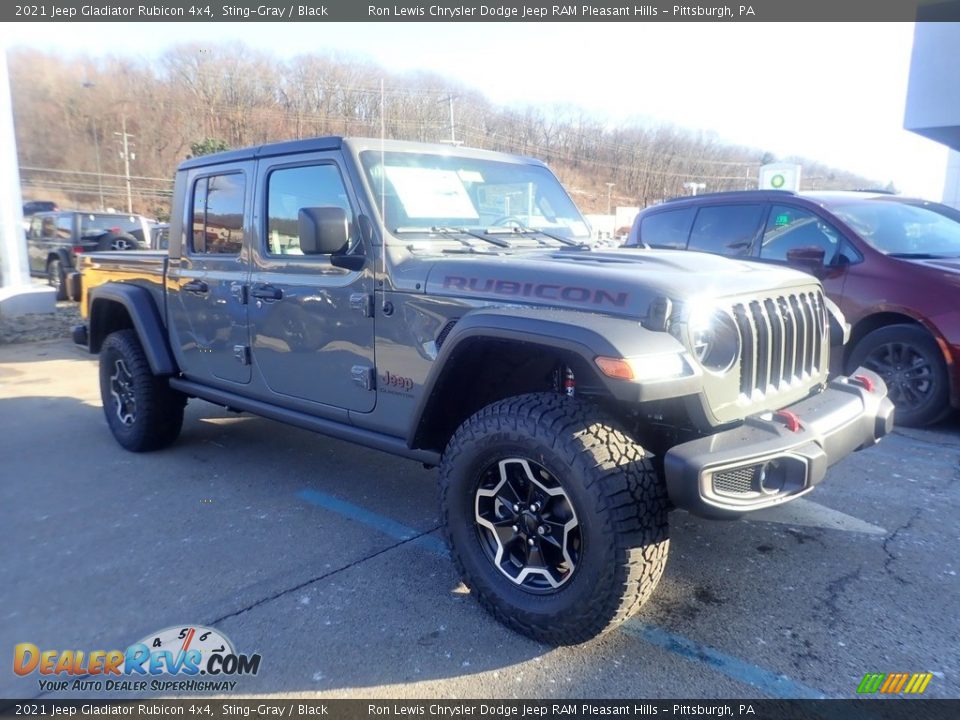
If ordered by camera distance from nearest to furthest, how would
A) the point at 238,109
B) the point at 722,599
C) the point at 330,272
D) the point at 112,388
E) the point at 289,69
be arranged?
the point at 722,599 < the point at 330,272 < the point at 112,388 < the point at 289,69 < the point at 238,109

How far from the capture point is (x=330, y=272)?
343 centimetres

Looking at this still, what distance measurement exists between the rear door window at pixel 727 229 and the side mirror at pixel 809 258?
1.72ft

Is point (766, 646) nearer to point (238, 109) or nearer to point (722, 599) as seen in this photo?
point (722, 599)

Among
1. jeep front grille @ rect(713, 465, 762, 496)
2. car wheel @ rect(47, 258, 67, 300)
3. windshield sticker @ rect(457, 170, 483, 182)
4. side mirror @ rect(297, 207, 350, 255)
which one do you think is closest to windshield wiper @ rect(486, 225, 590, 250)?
windshield sticker @ rect(457, 170, 483, 182)

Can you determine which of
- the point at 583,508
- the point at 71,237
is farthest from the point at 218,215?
the point at 71,237

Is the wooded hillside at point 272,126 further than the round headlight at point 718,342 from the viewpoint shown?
Yes

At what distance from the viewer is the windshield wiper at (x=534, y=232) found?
3637mm

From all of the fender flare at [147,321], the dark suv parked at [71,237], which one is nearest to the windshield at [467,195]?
the fender flare at [147,321]

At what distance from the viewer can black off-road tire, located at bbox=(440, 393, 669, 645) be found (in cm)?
234

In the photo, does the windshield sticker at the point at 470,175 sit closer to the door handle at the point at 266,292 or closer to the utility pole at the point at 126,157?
the door handle at the point at 266,292

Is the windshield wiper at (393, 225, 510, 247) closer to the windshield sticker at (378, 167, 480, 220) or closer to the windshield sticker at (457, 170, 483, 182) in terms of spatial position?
the windshield sticker at (378, 167, 480, 220)

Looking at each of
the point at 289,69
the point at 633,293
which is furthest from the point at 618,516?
the point at 289,69

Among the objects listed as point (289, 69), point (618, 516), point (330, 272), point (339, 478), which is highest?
point (289, 69)

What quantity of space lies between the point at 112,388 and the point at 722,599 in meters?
4.49
